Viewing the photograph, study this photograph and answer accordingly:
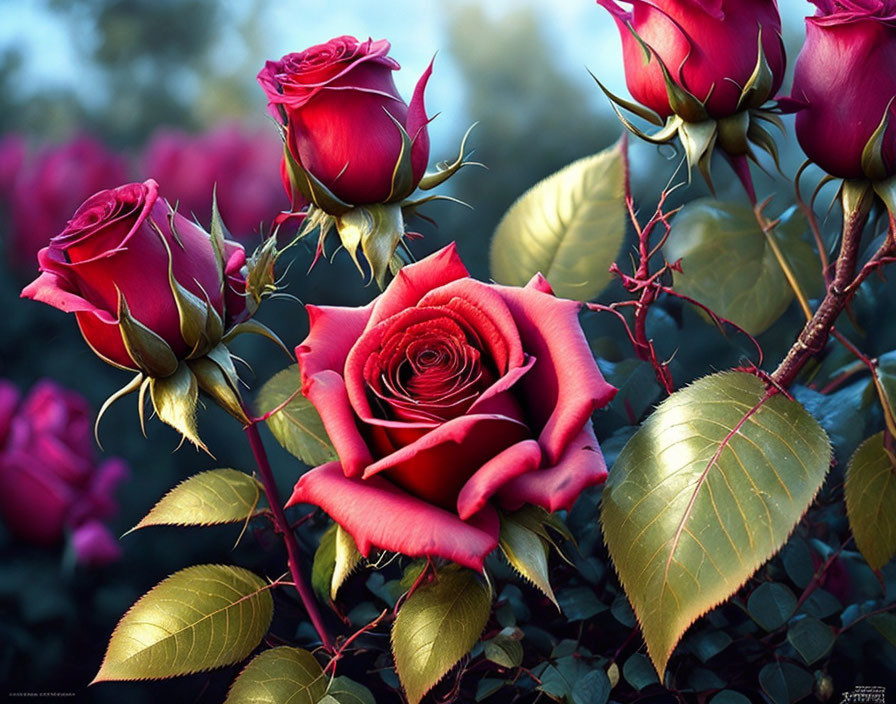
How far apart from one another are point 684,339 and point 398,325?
20 cm

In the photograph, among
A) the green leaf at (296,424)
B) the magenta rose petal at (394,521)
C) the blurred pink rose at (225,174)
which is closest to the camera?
the magenta rose petal at (394,521)

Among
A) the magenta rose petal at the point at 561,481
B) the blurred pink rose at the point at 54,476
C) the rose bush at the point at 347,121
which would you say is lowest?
the blurred pink rose at the point at 54,476

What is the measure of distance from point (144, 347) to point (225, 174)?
23 centimetres

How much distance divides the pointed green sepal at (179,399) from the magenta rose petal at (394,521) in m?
0.04

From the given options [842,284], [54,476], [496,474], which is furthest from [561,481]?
[54,476]

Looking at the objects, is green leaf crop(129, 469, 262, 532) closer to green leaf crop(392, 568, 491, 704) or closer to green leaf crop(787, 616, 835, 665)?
green leaf crop(392, 568, 491, 704)

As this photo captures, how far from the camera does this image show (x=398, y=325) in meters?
Answer: 0.28

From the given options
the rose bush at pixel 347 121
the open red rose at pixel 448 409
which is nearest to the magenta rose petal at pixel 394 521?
the open red rose at pixel 448 409

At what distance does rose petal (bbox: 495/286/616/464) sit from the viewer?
0.84ft

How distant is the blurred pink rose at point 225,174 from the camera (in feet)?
1.50

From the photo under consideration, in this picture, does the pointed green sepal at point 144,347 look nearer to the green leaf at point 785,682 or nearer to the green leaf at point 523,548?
the green leaf at point 523,548

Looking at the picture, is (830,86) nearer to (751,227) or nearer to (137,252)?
(751,227)

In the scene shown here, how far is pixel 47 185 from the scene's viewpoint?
486mm

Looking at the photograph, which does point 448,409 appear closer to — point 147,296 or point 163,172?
point 147,296
